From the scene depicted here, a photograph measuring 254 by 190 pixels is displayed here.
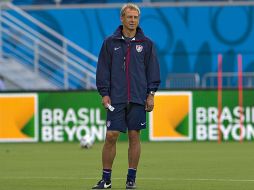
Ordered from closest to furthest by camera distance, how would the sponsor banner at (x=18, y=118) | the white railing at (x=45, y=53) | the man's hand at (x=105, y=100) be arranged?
the man's hand at (x=105, y=100), the sponsor banner at (x=18, y=118), the white railing at (x=45, y=53)

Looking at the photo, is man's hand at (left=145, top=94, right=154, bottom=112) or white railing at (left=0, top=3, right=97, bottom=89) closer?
man's hand at (left=145, top=94, right=154, bottom=112)

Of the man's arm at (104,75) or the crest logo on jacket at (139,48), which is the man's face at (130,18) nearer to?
the crest logo on jacket at (139,48)

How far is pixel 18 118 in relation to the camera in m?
26.7

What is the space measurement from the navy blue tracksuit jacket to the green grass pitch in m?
1.23

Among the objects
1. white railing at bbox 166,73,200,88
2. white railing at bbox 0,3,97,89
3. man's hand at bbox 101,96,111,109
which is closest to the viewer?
man's hand at bbox 101,96,111,109

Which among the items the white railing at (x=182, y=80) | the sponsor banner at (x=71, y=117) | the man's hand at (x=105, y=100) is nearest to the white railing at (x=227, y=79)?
the white railing at (x=182, y=80)

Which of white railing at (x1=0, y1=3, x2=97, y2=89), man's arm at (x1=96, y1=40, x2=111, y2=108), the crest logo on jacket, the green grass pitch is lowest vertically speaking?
the green grass pitch

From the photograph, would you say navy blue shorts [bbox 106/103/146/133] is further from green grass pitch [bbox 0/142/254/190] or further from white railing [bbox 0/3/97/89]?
white railing [bbox 0/3/97/89]

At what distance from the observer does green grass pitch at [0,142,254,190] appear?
45.0ft

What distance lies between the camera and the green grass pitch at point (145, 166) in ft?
45.0

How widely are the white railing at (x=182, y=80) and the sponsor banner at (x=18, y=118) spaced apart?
7.53 m

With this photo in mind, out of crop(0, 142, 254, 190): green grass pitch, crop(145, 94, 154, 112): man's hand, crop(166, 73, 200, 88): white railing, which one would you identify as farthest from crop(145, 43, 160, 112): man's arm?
crop(166, 73, 200, 88): white railing

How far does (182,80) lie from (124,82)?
2134cm

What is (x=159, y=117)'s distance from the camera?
2644 cm
